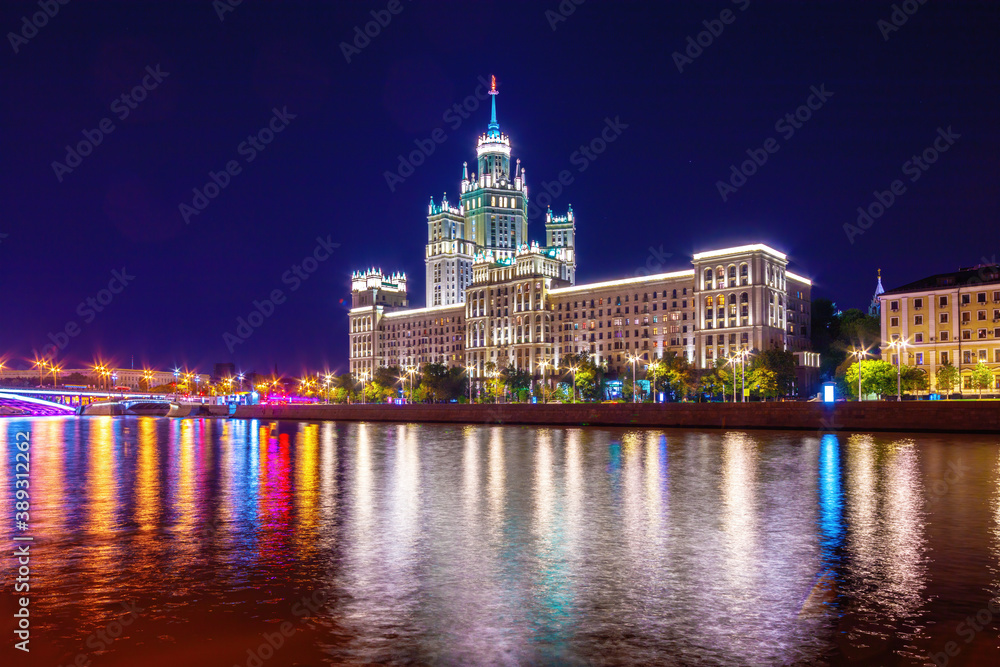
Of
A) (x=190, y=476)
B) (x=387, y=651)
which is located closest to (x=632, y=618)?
(x=387, y=651)

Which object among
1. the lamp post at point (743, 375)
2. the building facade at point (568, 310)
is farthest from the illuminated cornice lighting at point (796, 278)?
the lamp post at point (743, 375)

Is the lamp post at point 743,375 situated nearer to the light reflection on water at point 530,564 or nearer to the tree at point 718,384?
the tree at point 718,384

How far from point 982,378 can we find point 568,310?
8387 centimetres

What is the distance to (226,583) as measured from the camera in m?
12.4

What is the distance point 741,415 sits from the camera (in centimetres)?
6303

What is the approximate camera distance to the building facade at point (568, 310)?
406ft

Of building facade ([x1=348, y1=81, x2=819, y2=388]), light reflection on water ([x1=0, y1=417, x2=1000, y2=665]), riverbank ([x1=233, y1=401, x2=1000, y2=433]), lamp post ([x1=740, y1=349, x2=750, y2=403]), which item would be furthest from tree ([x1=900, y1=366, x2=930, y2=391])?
light reflection on water ([x1=0, y1=417, x2=1000, y2=665])

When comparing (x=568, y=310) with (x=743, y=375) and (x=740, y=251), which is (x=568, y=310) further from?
(x=743, y=375)

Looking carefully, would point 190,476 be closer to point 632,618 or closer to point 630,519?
point 630,519

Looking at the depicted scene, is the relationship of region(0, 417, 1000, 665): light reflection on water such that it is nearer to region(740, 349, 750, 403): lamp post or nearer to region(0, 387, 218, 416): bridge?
region(740, 349, 750, 403): lamp post

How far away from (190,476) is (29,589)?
1953cm

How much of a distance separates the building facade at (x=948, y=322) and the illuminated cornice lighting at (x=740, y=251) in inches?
1071

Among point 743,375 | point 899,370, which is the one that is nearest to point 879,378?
point 743,375

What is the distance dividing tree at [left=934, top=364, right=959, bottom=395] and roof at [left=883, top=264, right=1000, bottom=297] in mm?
11685
